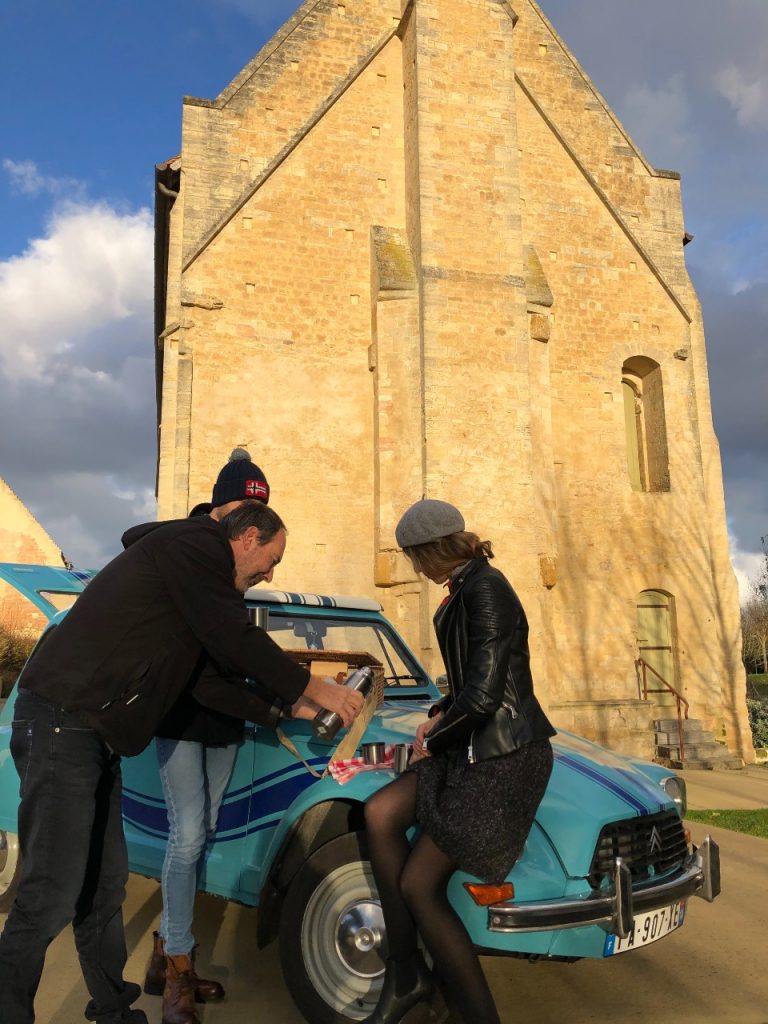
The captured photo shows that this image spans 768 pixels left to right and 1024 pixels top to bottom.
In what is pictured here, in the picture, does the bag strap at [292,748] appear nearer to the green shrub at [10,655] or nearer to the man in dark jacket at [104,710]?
the man in dark jacket at [104,710]

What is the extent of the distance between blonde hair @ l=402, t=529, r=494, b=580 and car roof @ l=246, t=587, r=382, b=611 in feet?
5.02

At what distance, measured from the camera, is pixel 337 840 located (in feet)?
10.2

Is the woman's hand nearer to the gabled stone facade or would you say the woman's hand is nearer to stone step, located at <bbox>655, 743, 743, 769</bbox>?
stone step, located at <bbox>655, 743, 743, 769</bbox>

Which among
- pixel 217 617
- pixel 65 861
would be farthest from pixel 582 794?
pixel 65 861

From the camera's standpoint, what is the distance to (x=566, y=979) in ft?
12.1

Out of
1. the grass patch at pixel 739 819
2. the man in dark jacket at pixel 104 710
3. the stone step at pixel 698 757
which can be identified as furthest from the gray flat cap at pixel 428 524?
the stone step at pixel 698 757

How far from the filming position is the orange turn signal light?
9.05 ft

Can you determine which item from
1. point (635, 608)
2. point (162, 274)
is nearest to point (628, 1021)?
point (635, 608)

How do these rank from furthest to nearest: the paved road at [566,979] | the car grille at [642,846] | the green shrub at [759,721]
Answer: the green shrub at [759,721] < the paved road at [566,979] < the car grille at [642,846]

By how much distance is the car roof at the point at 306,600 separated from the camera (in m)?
4.45

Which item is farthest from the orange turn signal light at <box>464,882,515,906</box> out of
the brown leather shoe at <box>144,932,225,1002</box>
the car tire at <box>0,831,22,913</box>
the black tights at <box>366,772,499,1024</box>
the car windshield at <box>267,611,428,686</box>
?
the car tire at <box>0,831,22,913</box>

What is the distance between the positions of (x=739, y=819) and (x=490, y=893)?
21.1ft

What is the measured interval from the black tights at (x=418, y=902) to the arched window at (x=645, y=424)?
45.8 ft

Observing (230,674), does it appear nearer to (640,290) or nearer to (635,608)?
(635,608)
